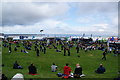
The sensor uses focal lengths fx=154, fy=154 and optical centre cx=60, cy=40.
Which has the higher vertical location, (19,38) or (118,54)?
(19,38)

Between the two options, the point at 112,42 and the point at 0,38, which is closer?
the point at 112,42

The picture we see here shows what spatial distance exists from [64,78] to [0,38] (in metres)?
50.6

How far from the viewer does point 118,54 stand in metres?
31.6

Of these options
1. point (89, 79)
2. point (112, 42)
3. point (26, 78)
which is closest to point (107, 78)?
point (89, 79)

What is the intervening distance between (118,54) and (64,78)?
2183cm

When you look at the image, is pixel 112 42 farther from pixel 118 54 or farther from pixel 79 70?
pixel 79 70

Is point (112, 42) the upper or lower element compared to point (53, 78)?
upper

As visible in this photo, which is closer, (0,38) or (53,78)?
(53,78)

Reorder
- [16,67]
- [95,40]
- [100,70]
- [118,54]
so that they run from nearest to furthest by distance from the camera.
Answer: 1. [100,70]
2. [16,67]
3. [118,54]
4. [95,40]

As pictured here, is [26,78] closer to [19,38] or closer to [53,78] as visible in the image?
[53,78]

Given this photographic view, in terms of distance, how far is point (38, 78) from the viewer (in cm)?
1299

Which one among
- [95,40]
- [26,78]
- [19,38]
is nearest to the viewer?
[26,78]

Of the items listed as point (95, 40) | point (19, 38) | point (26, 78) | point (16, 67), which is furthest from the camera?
point (19, 38)

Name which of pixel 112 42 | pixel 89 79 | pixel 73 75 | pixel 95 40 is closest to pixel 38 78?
pixel 73 75
